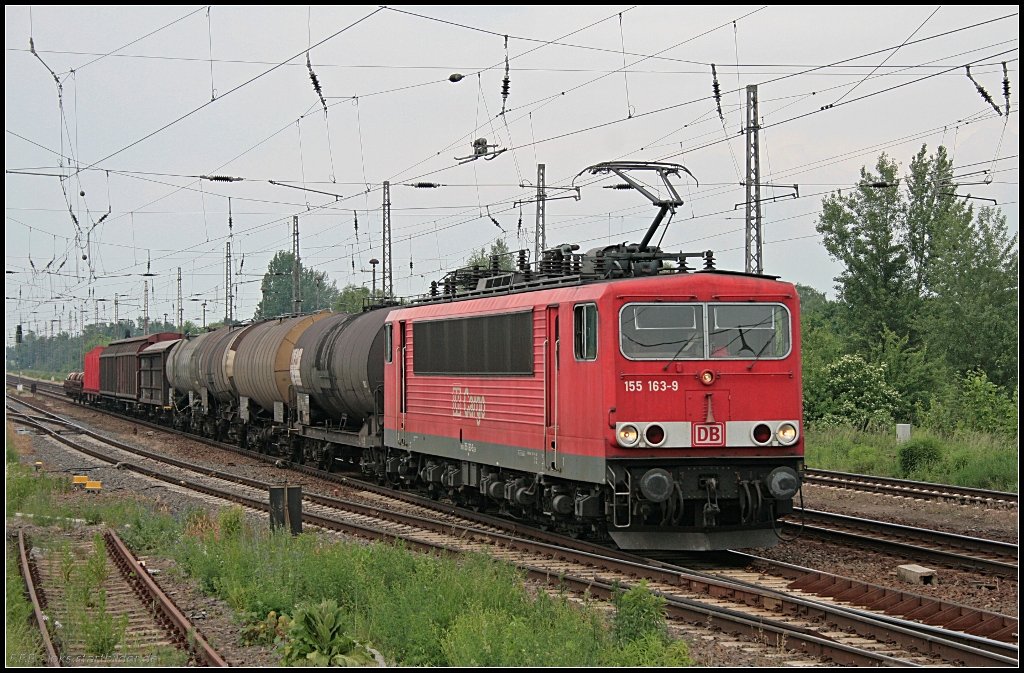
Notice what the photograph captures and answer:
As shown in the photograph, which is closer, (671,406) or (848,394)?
(671,406)

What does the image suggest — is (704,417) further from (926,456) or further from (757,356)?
(926,456)

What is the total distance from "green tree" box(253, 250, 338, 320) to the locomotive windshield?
102 m

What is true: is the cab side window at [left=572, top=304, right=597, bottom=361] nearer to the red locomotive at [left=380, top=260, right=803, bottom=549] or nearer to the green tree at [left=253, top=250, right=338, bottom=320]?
the red locomotive at [left=380, top=260, right=803, bottom=549]

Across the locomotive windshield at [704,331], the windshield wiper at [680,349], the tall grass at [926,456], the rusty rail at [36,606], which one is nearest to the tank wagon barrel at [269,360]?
the rusty rail at [36,606]

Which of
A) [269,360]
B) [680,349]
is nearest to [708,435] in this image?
[680,349]

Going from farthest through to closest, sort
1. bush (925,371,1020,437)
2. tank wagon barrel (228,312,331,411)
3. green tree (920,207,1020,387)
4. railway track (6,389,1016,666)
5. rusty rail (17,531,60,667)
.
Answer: green tree (920,207,1020,387) < tank wagon barrel (228,312,331,411) < bush (925,371,1020,437) < rusty rail (17,531,60,667) < railway track (6,389,1016,666)

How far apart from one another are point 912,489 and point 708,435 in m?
8.68

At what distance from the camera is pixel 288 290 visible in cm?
12862

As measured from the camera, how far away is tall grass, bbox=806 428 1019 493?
2098 centimetres

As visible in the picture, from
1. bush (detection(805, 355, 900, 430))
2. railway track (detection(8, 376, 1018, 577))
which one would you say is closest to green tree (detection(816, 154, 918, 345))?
bush (detection(805, 355, 900, 430))

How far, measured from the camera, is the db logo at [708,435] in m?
13.6

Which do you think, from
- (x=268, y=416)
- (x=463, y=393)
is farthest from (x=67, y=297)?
(x=463, y=393)

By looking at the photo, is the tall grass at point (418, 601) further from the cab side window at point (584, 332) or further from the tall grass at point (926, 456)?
the tall grass at point (926, 456)

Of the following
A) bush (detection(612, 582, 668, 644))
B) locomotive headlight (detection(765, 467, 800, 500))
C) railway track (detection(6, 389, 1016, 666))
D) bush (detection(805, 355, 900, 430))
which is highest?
bush (detection(805, 355, 900, 430))
